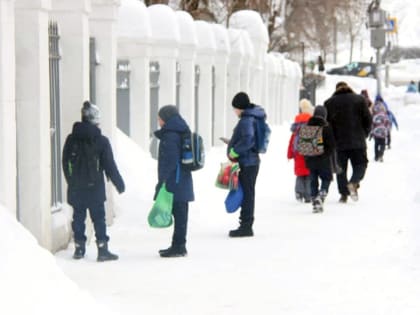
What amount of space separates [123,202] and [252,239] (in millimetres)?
1919

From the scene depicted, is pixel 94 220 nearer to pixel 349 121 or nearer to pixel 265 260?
pixel 265 260

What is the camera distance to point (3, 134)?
25.9 ft

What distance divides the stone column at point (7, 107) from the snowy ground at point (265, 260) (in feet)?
3.06

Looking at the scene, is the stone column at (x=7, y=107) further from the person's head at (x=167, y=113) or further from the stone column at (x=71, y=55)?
the stone column at (x=71, y=55)

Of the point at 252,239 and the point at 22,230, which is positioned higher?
the point at 22,230

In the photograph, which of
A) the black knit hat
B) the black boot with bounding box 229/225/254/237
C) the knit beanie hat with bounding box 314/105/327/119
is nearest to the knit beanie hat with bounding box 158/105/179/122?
the black knit hat

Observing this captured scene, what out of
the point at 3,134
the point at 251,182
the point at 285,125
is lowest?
the point at 285,125

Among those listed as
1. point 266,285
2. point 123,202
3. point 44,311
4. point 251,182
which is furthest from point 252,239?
point 44,311

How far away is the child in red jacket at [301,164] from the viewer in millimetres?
13812

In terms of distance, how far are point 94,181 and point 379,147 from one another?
43.8 ft

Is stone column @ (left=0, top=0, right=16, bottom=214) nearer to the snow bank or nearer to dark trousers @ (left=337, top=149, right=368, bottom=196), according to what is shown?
the snow bank

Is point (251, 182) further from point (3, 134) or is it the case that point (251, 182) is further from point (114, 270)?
point (3, 134)

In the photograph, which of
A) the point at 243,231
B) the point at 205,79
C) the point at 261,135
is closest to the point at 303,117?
the point at 261,135

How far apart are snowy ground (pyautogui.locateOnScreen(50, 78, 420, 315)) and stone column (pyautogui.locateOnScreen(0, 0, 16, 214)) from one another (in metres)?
0.93
